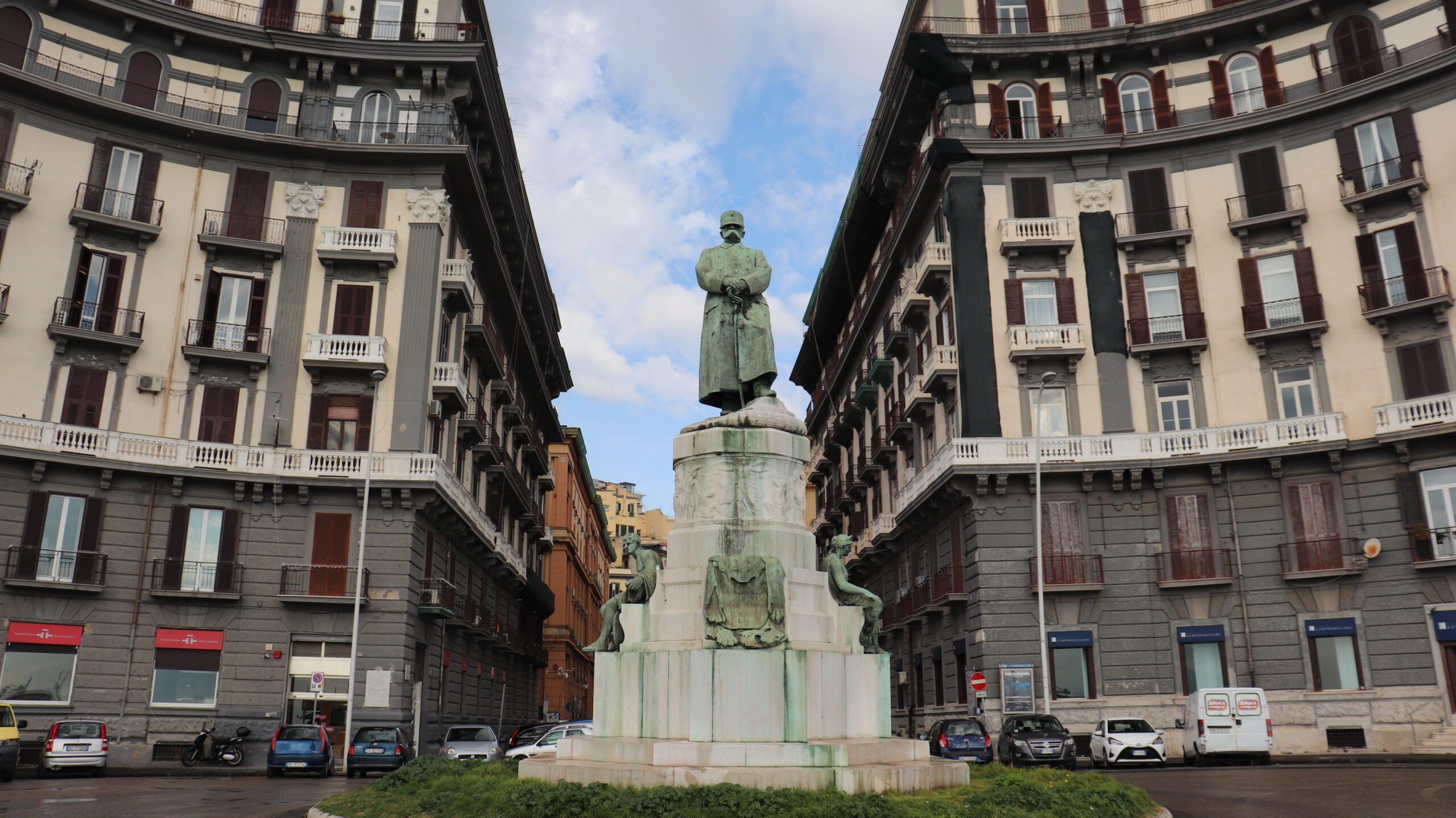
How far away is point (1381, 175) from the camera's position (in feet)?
114

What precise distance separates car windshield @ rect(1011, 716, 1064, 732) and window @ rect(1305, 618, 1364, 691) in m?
10.9

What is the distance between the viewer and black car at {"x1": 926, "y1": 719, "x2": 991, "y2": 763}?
2745 cm

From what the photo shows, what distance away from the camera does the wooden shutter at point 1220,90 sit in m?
37.6

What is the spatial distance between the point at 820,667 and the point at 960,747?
1689 centimetres

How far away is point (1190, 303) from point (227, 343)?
3331 centimetres

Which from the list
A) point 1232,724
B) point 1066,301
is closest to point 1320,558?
point 1232,724

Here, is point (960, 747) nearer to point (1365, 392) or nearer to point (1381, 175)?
point (1365, 392)

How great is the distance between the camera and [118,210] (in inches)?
1361

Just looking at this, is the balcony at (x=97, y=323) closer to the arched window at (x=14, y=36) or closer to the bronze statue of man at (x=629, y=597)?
the arched window at (x=14, y=36)

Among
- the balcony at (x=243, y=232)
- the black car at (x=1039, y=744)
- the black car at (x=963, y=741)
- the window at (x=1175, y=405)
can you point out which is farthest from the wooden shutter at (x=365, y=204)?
the window at (x=1175, y=405)

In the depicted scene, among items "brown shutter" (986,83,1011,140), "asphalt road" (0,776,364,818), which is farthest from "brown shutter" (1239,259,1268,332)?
"asphalt road" (0,776,364,818)

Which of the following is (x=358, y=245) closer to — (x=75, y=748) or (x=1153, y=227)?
(x=75, y=748)

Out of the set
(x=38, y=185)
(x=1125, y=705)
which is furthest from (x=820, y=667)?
(x=38, y=185)

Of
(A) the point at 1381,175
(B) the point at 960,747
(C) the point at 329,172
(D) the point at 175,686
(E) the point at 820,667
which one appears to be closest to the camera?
(E) the point at 820,667
